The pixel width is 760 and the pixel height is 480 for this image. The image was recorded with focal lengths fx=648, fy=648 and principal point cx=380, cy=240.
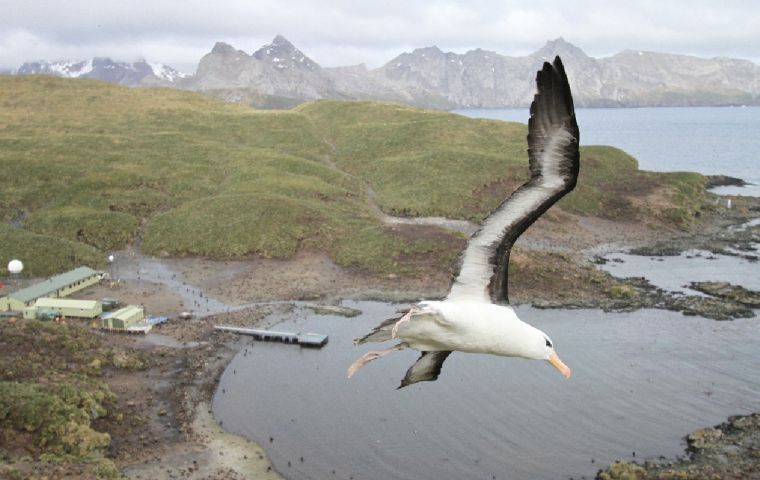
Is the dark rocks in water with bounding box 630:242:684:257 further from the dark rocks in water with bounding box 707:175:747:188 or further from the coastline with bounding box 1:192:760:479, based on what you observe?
the dark rocks in water with bounding box 707:175:747:188

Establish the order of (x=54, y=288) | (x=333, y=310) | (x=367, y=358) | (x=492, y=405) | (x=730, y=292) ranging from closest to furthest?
1. (x=367, y=358)
2. (x=492, y=405)
3. (x=54, y=288)
4. (x=333, y=310)
5. (x=730, y=292)

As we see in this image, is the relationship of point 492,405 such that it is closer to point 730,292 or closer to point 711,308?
point 711,308

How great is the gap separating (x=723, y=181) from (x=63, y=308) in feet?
341

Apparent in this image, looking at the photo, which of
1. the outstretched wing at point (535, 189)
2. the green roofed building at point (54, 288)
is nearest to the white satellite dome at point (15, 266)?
the green roofed building at point (54, 288)

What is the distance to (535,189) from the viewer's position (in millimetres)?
8328

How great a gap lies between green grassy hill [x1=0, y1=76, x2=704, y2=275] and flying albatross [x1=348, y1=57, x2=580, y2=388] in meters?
47.8

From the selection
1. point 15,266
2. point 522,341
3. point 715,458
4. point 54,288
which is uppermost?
point 522,341

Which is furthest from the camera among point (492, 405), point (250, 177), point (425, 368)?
point (250, 177)

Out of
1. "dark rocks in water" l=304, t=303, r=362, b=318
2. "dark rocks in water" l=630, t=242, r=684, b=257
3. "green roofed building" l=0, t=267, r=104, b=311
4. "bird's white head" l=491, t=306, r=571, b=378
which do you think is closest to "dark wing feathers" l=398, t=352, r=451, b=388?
"bird's white head" l=491, t=306, r=571, b=378

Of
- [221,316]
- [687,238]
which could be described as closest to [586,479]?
[221,316]

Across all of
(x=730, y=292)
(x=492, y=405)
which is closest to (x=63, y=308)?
(x=492, y=405)

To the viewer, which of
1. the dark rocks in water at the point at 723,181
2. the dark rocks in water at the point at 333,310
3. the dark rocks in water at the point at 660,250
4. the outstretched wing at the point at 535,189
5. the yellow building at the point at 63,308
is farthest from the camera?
the dark rocks in water at the point at 723,181

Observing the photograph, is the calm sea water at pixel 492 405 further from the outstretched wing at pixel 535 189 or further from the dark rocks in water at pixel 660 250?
the outstretched wing at pixel 535 189

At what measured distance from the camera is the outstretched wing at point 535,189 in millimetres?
7586
